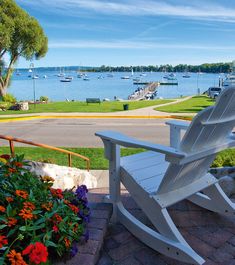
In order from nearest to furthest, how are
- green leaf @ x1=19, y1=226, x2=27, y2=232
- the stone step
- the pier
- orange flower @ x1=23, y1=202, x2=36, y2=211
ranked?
green leaf @ x1=19, y1=226, x2=27, y2=232 → orange flower @ x1=23, y1=202, x2=36, y2=211 → the stone step → the pier

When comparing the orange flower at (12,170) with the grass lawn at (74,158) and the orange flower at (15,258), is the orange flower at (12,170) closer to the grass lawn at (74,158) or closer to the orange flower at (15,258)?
the orange flower at (15,258)

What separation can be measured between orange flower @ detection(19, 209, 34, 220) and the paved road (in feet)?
25.9

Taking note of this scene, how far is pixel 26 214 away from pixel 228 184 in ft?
9.13

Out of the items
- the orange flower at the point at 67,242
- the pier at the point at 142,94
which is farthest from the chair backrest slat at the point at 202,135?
the pier at the point at 142,94

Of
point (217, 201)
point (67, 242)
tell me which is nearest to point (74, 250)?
point (67, 242)

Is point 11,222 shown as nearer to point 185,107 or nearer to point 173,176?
point 173,176

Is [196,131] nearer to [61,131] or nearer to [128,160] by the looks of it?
[128,160]

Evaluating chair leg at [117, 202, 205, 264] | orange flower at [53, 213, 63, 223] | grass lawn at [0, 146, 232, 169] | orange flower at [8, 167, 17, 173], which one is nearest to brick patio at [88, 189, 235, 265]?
chair leg at [117, 202, 205, 264]

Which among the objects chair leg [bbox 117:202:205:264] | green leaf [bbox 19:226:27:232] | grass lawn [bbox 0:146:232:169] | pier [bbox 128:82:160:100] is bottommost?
pier [bbox 128:82:160:100]

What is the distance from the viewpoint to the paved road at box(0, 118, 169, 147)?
35.9ft

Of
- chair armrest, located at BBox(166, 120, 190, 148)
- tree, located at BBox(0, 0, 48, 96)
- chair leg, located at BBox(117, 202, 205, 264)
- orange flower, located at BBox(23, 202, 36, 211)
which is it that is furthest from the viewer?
tree, located at BBox(0, 0, 48, 96)

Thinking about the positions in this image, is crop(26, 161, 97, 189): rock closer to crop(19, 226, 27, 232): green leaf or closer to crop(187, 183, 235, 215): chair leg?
crop(187, 183, 235, 215): chair leg

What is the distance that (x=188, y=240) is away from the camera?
3012 millimetres

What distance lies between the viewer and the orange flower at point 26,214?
6.90ft
